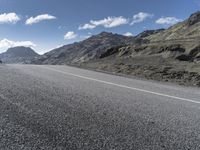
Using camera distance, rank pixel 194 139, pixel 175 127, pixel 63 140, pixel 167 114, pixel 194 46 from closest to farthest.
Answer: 1. pixel 63 140
2. pixel 194 139
3. pixel 175 127
4. pixel 167 114
5. pixel 194 46

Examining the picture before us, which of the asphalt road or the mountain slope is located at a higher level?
the mountain slope

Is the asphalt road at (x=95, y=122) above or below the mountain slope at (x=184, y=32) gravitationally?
below

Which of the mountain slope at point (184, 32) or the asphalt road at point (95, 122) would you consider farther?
the mountain slope at point (184, 32)

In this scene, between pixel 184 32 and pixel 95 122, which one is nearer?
pixel 95 122

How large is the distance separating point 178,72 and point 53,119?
11.9 m

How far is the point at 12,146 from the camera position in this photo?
364cm

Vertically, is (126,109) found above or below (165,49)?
below

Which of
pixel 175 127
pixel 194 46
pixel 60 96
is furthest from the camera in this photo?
pixel 194 46

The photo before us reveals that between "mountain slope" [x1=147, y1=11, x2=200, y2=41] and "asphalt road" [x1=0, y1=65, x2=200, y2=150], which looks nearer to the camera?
"asphalt road" [x1=0, y1=65, x2=200, y2=150]

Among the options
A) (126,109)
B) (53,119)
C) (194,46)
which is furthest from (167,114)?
(194,46)

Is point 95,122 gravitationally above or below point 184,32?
below

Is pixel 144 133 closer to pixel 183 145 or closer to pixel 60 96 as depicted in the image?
pixel 183 145

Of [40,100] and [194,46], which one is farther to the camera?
[194,46]

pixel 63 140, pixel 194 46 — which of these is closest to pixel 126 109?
pixel 63 140
